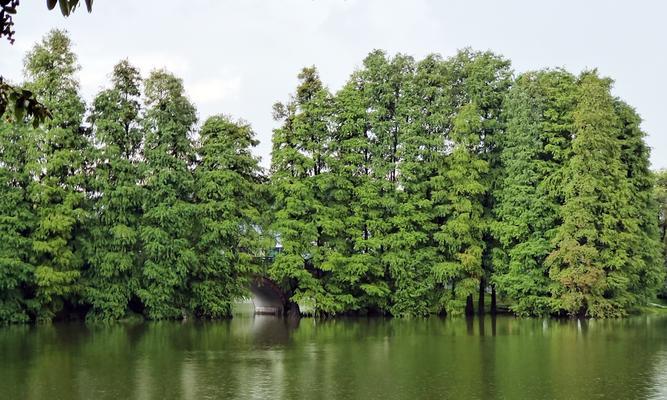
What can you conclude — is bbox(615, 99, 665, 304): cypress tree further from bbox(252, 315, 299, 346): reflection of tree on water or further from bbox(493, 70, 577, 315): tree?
bbox(252, 315, 299, 346): reflection of tree on water

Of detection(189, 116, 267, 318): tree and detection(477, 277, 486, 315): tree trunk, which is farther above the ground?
detection(189, 116, 267, 318): tree

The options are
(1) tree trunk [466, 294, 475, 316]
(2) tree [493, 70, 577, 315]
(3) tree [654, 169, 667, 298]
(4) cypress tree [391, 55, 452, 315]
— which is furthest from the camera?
(3) tree [654, 169, 667, 298]

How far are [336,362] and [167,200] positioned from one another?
868 inches

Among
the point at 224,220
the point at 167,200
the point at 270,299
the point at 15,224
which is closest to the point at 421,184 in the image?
the point at 224,220

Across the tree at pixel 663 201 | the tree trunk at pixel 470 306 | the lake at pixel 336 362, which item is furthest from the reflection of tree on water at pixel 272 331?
the tree at pixel 663 201

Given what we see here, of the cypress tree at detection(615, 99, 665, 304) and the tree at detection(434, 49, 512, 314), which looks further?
the cypress tree at detection(615, 99, 665, 304)

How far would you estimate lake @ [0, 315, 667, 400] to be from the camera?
19.5 meters

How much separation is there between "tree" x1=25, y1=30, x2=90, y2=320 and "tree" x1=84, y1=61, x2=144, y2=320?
3.14ft

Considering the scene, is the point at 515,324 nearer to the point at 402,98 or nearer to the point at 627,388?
the point at 402,98

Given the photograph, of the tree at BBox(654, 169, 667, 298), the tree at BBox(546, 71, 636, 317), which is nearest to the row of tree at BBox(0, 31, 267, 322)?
the tree at BBox(546, 71, 636, 317)

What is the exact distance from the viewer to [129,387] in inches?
783

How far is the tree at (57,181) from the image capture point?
40688mm

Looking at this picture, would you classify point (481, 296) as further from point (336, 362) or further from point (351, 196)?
point (336, 362)

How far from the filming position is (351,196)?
1949 inches
